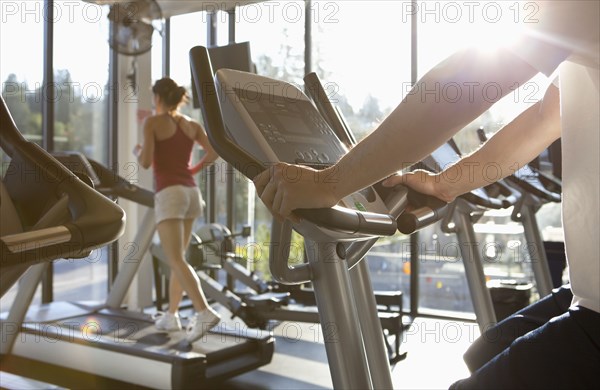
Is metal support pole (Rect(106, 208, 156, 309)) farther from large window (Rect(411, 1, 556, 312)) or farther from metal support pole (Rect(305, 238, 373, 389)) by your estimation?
metal support pole (Rect(305, 238, 373, 389))

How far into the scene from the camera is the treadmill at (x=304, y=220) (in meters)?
1.23

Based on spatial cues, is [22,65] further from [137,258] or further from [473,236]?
[473,236]

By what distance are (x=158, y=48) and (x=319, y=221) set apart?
5522 mm

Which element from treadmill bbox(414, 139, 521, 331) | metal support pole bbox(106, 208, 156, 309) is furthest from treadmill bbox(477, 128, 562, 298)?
metal support pole bbox(106, 208, 156, 309)

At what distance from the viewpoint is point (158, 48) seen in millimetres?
6176

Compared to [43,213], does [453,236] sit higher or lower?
lower

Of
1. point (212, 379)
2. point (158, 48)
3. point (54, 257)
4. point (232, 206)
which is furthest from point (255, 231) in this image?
point (54, 257)

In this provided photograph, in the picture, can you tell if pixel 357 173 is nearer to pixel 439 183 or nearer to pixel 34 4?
pixel 439 183

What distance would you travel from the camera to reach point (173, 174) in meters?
4.04

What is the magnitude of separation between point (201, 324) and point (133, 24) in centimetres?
222

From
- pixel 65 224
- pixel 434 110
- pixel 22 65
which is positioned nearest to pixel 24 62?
pixel 22 65

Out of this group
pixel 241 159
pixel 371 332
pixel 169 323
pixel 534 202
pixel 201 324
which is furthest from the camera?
pixel 169 323

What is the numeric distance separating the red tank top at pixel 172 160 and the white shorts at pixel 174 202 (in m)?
0.04

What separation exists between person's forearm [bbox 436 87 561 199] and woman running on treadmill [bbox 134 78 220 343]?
2842mm
